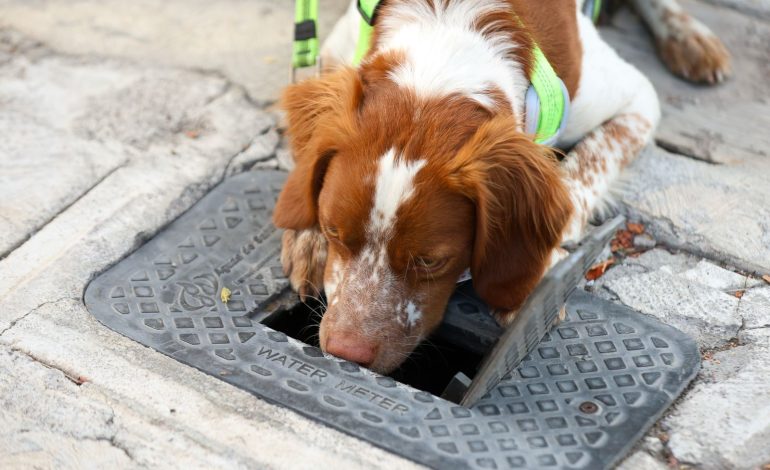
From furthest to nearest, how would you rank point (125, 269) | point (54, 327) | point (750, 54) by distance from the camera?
point (750, 54), point (125, 269), point (54, 327)

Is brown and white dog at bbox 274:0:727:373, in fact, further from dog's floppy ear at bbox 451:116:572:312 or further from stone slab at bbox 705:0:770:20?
stone slab at bbox 705:0:770:20

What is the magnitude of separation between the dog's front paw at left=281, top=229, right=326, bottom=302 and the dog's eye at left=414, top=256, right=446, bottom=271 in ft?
1.49

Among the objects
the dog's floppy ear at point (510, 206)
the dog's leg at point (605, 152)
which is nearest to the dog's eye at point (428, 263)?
the dog's floppy ear at point (510, 206)

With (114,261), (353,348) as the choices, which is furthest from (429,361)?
(114,261)

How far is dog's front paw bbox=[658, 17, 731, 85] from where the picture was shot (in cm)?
378

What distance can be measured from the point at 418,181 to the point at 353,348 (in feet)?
1.51

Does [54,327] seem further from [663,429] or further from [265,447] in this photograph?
[663,429]

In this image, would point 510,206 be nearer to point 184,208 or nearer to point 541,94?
point 541,94

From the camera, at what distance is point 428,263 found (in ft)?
7.78

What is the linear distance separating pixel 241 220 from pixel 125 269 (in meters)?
0.41

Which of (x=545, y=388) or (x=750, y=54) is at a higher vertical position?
(x=750, y=54)

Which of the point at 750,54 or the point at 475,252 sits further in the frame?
the point at 750,54

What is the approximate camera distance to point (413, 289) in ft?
7.96

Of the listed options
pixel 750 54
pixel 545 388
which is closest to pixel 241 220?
pixel 545 388
